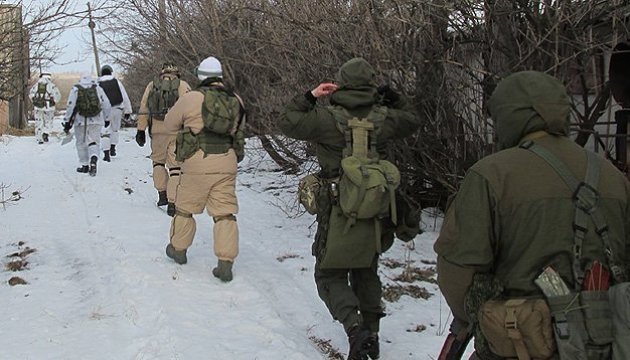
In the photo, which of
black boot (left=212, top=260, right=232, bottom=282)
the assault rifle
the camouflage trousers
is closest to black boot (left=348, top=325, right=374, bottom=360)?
the camouflage trousers

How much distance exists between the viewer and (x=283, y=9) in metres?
7.14

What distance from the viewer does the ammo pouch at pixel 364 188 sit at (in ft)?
12.5

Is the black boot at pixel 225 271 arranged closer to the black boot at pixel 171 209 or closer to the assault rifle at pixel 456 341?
the black boot at pixel 171 209

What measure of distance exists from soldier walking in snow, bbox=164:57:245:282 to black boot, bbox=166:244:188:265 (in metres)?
A: 0.33

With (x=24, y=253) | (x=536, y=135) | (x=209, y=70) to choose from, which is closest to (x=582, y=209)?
(x=536, y=135)

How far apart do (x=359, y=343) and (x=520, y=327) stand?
5.58 ft

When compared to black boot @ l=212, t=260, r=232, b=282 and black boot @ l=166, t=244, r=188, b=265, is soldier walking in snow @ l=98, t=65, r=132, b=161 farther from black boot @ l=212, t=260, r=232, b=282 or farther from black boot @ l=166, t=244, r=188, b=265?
black boot @ l=212, t=260, r=232, b=282

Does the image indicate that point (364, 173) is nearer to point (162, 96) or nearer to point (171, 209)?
point (171, 209)

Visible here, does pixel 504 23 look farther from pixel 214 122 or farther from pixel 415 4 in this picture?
pixel 214 122

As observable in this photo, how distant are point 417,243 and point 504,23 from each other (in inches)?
106

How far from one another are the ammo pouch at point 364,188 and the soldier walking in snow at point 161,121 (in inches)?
195

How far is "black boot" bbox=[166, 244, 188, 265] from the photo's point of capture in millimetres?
6004

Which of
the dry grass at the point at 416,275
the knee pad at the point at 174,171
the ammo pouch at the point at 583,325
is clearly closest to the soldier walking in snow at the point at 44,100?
the knee pad at the point at 174,171

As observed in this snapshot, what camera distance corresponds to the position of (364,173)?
383cm
